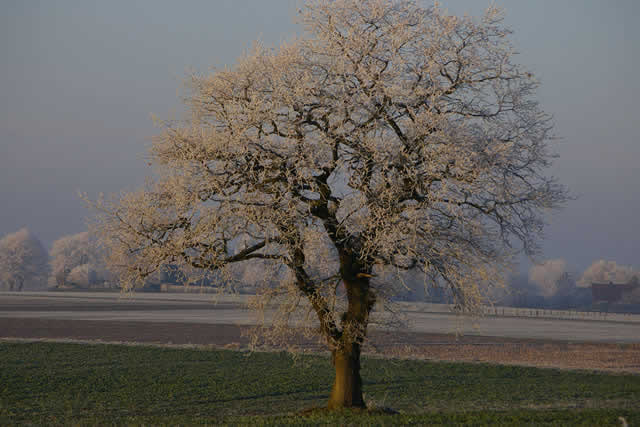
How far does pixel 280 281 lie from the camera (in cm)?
2077

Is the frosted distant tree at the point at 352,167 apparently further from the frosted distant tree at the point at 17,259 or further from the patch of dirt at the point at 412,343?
the frosted distant tree at the point at 17,259

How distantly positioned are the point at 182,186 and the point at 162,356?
26783 mm

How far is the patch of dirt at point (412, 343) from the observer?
4731 centimetres

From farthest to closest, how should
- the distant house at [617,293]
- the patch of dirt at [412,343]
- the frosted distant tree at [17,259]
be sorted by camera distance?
the frosted distant tree at [17,259], the distant house at [617,293], the patch of dirt at [412,343]

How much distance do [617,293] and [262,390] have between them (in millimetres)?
165891

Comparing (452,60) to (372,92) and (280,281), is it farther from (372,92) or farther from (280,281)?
(280,281)

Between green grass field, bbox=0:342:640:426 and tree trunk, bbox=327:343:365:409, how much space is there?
1173 millimetres

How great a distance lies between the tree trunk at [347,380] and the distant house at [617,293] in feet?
559

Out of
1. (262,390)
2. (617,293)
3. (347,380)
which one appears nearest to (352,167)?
(347,380)

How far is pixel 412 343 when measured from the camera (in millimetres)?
57625

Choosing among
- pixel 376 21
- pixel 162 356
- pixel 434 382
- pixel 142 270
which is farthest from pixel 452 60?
pixel 162 356

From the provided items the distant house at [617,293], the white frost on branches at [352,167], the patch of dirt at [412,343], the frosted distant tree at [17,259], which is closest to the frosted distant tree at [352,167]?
the white frost on branches at [352,167]

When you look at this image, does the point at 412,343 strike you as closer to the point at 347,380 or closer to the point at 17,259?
the point at 347,380

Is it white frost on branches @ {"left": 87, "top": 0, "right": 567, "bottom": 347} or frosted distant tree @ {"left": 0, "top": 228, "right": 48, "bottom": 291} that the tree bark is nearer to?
white frost on branches @ {"left": 87, "top": 0, "right": 567, "bottom": 347}
